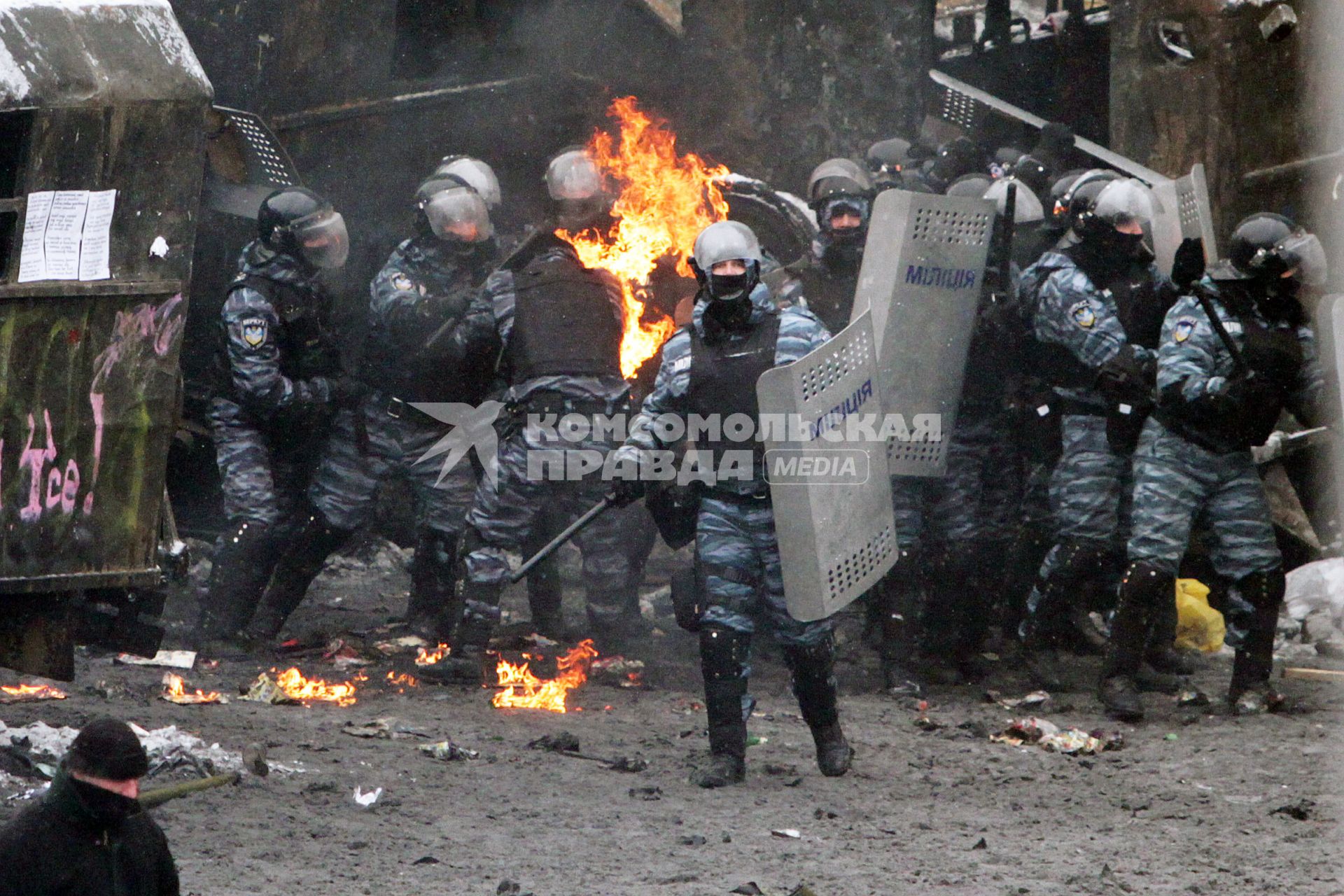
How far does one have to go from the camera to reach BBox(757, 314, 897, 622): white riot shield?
5.76 meters

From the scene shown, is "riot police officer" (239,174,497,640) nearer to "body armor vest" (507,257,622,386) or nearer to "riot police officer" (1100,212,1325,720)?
"body armor vest" (507,257,622,386)

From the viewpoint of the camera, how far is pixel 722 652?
5988 mm

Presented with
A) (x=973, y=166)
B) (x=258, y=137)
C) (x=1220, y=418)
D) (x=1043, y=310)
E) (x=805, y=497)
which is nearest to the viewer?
(x=805, y=497)

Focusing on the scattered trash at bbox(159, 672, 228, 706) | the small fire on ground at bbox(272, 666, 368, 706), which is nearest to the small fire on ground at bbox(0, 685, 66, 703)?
the scattered trash at bbox(159, 672, 228, 706)

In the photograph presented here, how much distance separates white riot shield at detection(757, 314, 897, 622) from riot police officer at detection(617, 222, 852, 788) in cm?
14

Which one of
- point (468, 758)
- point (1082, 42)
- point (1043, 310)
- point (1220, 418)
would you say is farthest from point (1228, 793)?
point (1082, 42)

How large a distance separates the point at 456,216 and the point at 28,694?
280 cm

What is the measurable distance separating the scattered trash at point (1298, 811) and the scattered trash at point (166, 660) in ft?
14.8

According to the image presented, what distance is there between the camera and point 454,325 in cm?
776

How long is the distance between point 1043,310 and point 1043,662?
166cm

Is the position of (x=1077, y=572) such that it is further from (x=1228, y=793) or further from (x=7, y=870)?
(x=7, y=870)

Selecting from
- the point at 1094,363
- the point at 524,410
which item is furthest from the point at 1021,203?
the point at 524,410

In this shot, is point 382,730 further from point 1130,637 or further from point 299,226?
point 1130,637

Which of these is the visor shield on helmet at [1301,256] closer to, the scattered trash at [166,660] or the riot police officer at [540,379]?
the riot police officer at [540,379]
